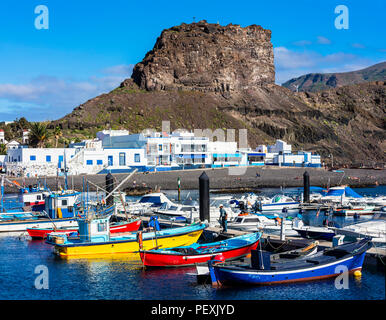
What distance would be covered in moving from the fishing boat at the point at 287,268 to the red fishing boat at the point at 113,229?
544 inches

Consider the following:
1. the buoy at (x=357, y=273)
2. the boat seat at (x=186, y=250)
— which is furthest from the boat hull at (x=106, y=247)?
the buoy at (x=357, y=273)

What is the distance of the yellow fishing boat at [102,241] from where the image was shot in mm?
30109

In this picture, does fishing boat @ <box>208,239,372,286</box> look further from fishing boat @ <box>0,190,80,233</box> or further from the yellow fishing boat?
fishing boat @ <box>0,190,80,233</box>

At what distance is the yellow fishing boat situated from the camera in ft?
98.8

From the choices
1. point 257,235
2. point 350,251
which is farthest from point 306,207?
point 350,251

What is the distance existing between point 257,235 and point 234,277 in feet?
21.2

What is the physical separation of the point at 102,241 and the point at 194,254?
21.8 feet

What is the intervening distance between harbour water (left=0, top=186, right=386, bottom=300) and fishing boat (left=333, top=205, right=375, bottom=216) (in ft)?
84.5

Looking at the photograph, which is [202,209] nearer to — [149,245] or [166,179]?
[149,245]

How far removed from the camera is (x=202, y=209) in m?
38.0

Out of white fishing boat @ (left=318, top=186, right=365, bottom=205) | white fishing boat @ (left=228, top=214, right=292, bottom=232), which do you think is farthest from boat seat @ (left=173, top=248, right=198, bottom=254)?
white fishing boat @ (left=318, top=186, right=365, bottom=205)

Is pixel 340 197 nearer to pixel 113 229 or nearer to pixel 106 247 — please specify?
pixel 113 229
